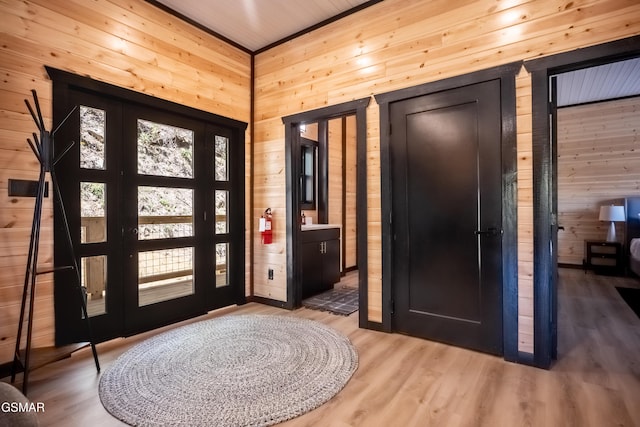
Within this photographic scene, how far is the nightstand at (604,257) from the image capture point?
5527 millimetres

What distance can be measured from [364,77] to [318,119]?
0.68m

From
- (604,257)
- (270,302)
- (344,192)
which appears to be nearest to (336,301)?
(270,302)

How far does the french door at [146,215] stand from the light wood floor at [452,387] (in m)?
0.38

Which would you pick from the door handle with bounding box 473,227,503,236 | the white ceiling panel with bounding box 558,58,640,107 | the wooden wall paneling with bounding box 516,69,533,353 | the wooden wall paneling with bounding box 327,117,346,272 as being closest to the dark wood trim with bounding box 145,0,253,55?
the wooden wall paneling with bounding box 327,117,346,272

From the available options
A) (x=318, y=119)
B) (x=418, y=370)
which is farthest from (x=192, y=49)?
(x=418, y=370)

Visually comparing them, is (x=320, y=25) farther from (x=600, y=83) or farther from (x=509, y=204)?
(x=600, y=83)

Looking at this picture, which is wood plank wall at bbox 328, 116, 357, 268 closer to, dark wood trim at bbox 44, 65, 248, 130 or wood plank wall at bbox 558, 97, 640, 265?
dark wood trim at bbox 44, 65, 248, 130

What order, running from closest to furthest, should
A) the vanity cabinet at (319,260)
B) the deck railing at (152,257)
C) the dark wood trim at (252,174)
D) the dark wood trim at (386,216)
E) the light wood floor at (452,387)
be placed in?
1. the light wood floor at (452,387)
2. the deck railing at (152,257)
3. the dark wood trim at (386,216)
4. the dark wood trim at (252,174)
5. the vanity cabinet at (319,260)

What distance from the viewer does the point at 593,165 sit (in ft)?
19.7

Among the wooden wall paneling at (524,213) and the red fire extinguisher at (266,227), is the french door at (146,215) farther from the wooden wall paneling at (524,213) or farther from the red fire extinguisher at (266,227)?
the wooden wall paneling at (524,213)

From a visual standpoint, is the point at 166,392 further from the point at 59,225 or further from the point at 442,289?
the point at 442,289

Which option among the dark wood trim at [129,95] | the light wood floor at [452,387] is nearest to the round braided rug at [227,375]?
the light wood floor at [452,387]

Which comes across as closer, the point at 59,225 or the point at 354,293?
the point at 59,225

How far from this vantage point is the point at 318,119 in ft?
11.8
